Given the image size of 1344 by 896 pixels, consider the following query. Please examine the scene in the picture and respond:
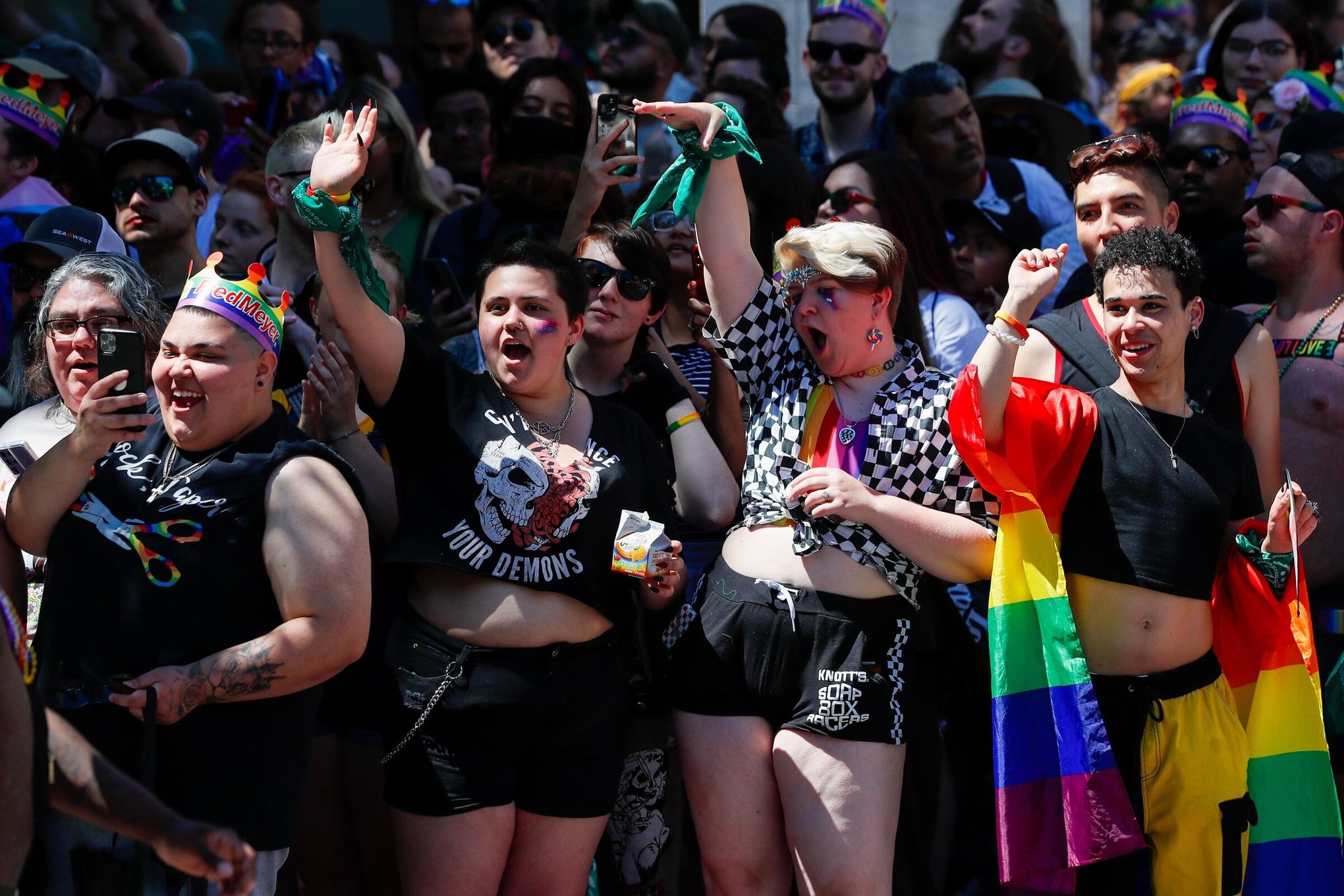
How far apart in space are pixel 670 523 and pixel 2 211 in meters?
2.69

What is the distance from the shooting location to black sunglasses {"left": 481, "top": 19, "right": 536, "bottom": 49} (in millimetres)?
7379

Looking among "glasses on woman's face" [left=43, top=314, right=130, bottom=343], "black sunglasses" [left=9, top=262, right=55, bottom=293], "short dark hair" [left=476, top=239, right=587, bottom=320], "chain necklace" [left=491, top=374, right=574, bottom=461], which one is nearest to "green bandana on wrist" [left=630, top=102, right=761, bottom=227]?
"short dark hair" [left=476, top=239, right=587, bottom=320]

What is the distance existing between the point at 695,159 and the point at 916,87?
2.62 meters

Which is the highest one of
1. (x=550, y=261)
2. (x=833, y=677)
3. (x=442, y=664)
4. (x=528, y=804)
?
(x=550, y=261)

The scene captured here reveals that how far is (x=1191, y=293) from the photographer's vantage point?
385 cm

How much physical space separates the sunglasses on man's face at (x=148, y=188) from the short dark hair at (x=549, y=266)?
1611 mm

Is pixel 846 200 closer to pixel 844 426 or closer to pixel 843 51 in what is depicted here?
pixel 844 426

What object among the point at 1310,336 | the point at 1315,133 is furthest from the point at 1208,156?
the point at 1310,336

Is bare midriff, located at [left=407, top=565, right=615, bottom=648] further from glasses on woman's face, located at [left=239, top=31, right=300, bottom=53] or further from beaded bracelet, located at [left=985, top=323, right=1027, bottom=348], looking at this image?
glasses on woman's face, located at [left=239, top=31, right=300, bottom=53]

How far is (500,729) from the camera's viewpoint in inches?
140

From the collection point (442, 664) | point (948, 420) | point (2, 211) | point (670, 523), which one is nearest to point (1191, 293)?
point (948, 420)

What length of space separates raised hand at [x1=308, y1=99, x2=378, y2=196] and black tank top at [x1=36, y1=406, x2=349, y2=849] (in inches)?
26.3

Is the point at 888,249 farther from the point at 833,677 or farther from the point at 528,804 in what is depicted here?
the point at 528,804

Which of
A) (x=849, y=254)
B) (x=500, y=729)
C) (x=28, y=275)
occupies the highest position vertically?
(x=849, y=254)
